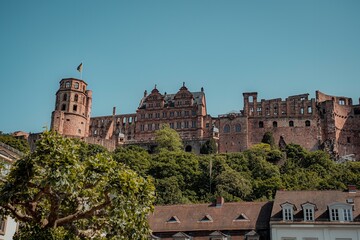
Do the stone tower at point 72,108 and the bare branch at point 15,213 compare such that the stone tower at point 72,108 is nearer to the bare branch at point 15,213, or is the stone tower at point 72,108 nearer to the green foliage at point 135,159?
the green foliage at point 135,159

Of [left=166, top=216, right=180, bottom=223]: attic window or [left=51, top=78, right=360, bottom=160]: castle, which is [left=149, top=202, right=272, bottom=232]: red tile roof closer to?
[left=166, top=216, right=180, bottom=223]: attic window

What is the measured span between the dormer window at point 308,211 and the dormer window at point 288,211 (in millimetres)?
1064

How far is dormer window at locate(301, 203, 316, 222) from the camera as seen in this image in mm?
42616

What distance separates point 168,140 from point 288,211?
211 ft

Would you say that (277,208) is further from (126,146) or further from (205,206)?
(126,146)

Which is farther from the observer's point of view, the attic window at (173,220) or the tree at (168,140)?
the tree at (168,140)

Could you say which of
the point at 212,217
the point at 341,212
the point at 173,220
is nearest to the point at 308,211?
the point at 341,212

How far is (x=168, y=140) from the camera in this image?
4183 inches

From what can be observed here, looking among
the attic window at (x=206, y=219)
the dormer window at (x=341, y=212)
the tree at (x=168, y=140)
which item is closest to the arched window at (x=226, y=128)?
the tree at (x=168, y=140)

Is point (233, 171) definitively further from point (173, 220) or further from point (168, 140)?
point (173, 220)

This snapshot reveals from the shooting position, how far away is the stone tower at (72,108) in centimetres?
11719

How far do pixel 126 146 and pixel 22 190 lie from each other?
90.3m

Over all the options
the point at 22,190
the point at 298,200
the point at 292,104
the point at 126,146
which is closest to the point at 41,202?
the point at 22,190

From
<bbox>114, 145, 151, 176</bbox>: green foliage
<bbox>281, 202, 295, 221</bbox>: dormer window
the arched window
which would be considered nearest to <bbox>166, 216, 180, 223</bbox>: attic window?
<bbox>281, 202, 295, 221</bbox>: dormer window
